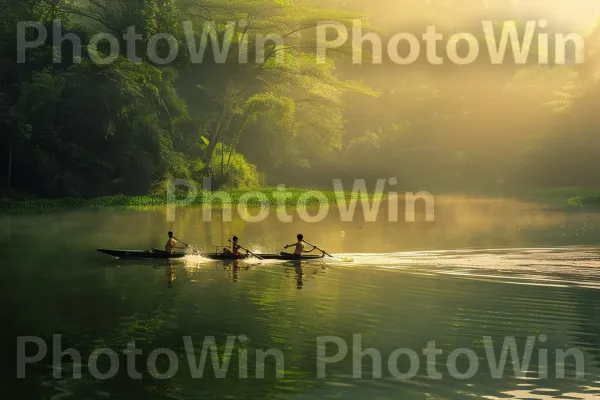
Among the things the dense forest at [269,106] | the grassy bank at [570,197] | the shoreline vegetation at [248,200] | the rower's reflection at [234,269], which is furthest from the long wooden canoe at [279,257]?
the grassy bank at [570,197]

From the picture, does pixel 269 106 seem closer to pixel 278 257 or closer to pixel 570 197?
pixel 570 197

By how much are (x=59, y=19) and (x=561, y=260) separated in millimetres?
33245

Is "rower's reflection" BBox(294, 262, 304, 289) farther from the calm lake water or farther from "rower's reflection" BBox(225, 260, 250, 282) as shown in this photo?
"rower's reflection" BBox(225, 260, 250, 282)

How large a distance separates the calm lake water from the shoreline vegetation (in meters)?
10.8

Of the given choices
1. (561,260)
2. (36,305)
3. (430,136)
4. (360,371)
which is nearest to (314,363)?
(360,371)

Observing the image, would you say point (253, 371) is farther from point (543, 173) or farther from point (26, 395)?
point (543, 173)

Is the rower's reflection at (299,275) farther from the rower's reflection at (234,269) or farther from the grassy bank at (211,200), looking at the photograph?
the grassy bank at (211,200)

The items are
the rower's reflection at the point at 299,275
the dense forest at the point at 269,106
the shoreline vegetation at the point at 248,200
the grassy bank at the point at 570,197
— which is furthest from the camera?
the grassy bank at the point at 570,197

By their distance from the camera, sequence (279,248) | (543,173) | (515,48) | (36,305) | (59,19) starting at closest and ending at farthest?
(36,305) < (279,248) < (59,19) < (543,173) < (515,48)

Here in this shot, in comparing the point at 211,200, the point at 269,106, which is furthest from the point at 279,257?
the point at 269,106

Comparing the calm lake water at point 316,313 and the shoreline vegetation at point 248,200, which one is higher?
the shoreline vegetation at point 248,200

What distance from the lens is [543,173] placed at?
6694 cm

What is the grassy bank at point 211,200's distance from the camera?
44625 mm

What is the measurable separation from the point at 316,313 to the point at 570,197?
4627cm
